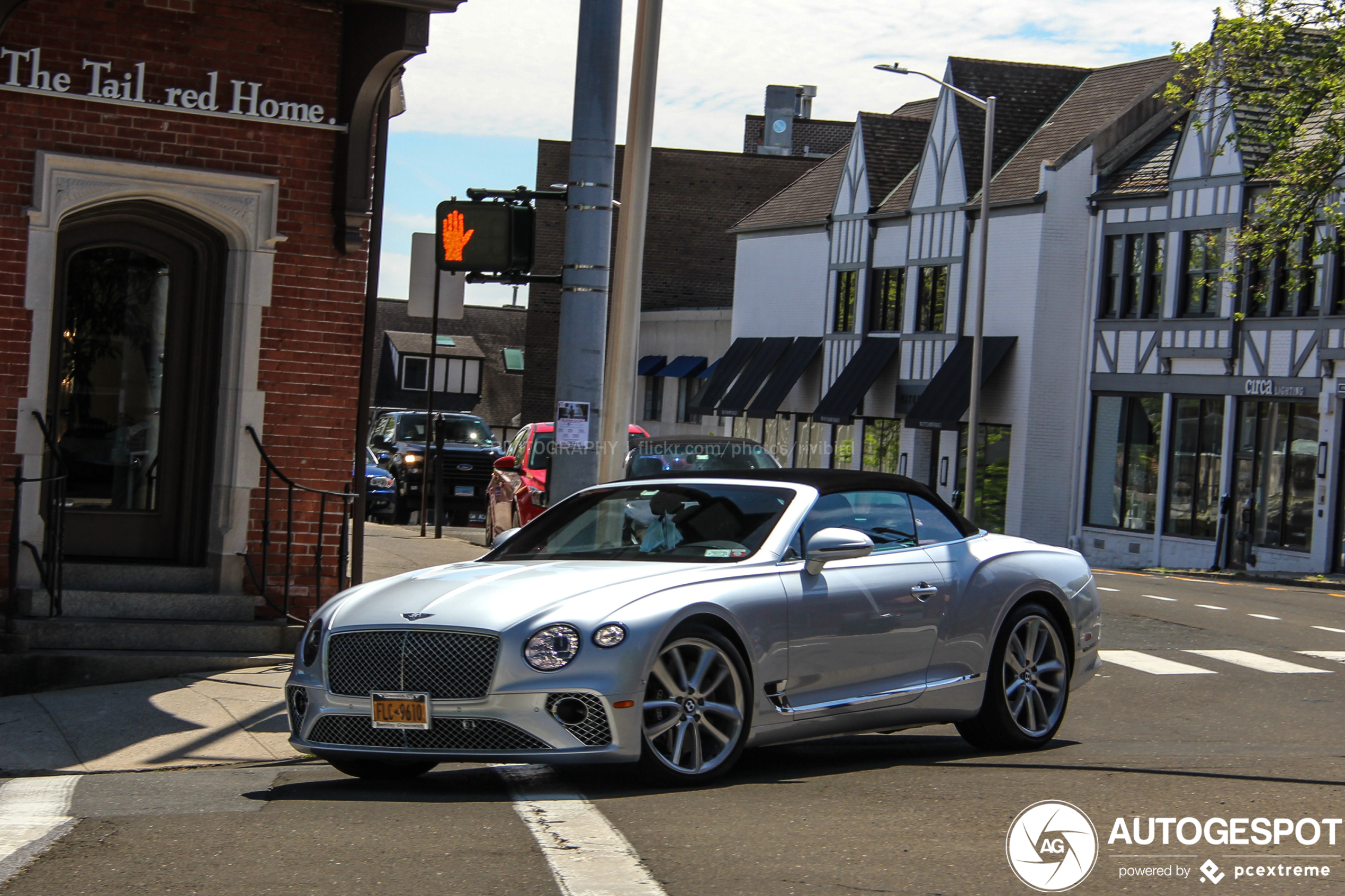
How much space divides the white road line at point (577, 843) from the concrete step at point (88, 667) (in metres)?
3.52

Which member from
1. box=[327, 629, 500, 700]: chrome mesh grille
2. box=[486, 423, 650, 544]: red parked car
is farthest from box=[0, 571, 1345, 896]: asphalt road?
box=[486, 423, 650, 544]: red parked car

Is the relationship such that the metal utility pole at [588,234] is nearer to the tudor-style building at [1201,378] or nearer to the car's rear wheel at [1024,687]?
the car's rear wheel at [1024,687]

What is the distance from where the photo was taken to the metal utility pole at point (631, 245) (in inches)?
388

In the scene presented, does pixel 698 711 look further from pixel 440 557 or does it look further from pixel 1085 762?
pixel 440 557

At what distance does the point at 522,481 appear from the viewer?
20797 mm

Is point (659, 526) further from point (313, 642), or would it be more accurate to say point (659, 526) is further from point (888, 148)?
point (888, 148)

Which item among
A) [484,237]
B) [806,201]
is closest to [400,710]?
[484,237]

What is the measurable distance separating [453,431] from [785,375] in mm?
16573

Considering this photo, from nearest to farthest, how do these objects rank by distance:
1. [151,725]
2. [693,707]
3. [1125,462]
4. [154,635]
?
[693,707] → [151,725] → [154,635] → [1125,462]

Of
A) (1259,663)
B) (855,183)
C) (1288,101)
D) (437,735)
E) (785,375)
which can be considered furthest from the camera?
(785,375)

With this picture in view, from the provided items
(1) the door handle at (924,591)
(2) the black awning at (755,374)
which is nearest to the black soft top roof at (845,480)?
(1) the door handle at (924,591)

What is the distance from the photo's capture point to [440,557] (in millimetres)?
18859

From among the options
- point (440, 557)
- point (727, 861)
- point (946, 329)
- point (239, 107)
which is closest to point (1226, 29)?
point (946, 329)

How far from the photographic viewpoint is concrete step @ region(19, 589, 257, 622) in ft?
34.3
